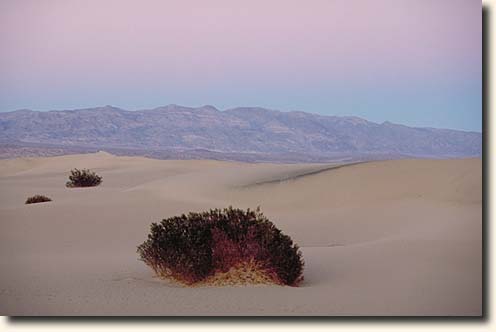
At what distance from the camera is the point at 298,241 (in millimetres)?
12711

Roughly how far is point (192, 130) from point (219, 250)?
91429mm

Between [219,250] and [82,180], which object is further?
[82,180]

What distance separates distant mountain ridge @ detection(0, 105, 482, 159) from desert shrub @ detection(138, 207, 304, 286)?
6026 centimetres

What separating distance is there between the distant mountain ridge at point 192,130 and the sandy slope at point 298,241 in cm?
4986

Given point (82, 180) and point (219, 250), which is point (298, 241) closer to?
point (219, 250)

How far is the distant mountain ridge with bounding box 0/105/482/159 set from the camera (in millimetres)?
78312

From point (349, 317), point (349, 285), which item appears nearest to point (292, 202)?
point (349, 285)

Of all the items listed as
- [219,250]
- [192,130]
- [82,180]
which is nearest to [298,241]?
[219,250]

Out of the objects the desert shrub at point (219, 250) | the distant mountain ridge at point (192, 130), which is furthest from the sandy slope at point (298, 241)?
the distant mountain ridge at point (192, 130)

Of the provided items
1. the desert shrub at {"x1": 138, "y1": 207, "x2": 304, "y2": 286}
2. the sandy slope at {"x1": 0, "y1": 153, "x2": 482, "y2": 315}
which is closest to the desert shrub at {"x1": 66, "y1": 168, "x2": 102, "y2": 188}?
the sandy slope at {"x1": 0, "y1": 153, "x2": 482, "y2": 315}

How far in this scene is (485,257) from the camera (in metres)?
7.07

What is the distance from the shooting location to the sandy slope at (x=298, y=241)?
6.54 metres

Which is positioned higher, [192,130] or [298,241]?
[192,130]

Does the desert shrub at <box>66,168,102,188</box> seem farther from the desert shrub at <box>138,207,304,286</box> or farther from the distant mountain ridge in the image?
the distant mountain ridge
